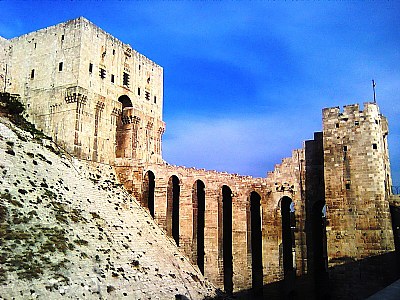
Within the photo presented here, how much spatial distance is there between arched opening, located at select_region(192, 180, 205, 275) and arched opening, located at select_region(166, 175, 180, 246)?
6.82 feet

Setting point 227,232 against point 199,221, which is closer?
point 199,221

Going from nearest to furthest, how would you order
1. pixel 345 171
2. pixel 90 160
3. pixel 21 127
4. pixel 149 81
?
pixel 345 171, pixel 21 127, pixel 90 160, pixel 149 81

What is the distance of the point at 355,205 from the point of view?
31031mm

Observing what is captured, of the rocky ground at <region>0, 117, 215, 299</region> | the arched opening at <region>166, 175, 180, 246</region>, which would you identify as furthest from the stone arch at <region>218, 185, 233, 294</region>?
the rocky ground at <region>0, 117, 215, 299</region>

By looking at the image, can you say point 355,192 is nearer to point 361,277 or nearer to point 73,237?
point 361,277

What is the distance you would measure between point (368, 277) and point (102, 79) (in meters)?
29.6

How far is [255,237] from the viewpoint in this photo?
41.8m

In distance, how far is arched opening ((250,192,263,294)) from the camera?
40044 millimetres

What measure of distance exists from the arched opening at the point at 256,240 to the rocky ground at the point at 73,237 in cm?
725

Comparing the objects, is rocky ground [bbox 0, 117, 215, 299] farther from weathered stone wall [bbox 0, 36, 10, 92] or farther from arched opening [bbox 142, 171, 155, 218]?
weathered stone wall [bbox 0, 36, 10, 92]

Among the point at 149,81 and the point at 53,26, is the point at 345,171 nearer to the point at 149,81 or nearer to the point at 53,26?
the point at 149,81

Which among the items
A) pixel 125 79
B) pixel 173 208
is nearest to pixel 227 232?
pixel 173 208

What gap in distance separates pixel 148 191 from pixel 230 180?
782 cm

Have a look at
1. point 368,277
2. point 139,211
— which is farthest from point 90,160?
point 368,277
